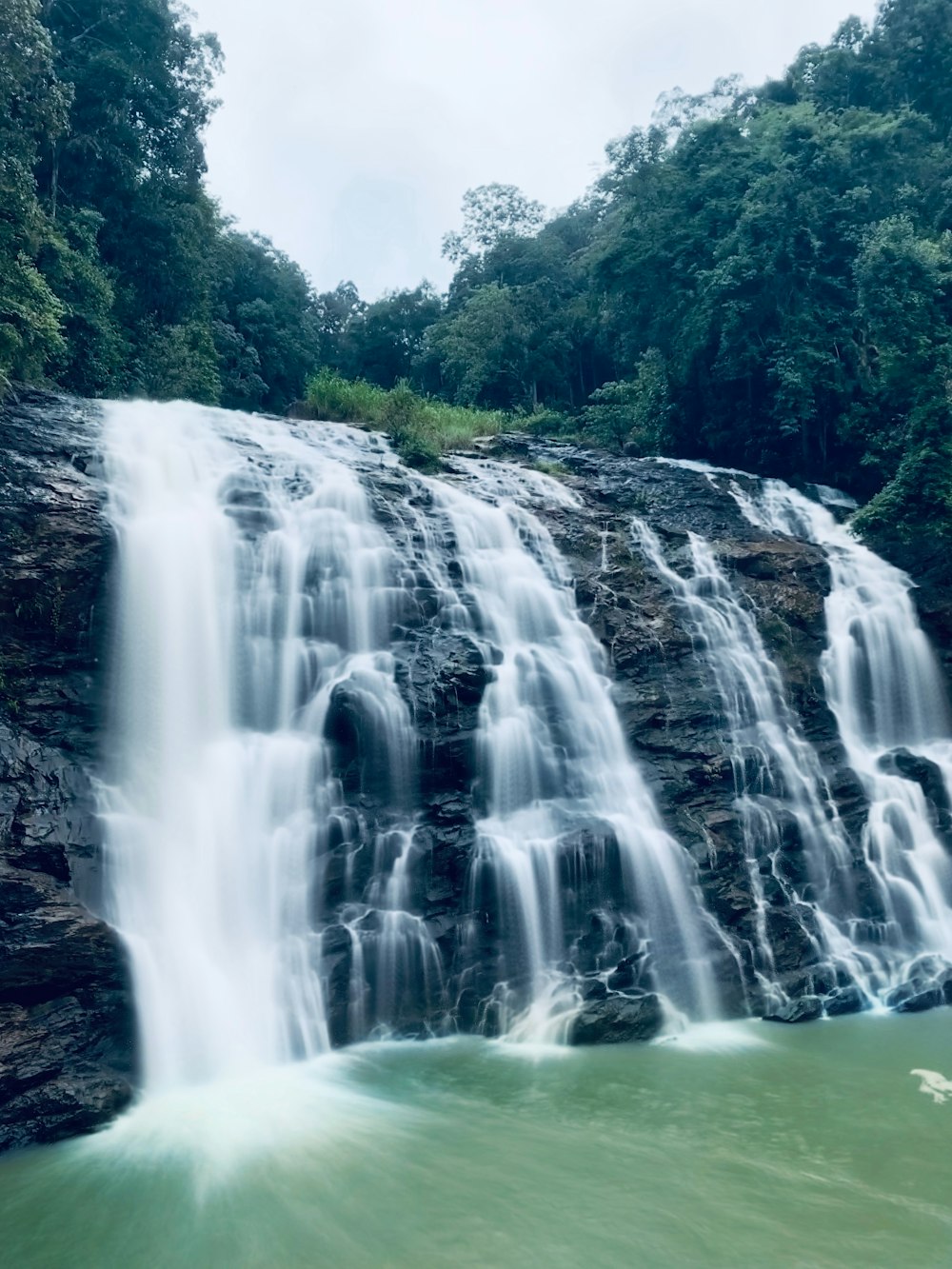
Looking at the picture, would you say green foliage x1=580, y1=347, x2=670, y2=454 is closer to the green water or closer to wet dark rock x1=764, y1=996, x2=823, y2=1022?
wet dark rock x1=764, y1=996, x2=823, y2=1022

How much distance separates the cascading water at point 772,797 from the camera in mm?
11875

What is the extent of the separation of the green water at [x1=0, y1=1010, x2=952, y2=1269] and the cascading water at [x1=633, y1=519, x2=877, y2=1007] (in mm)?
2208

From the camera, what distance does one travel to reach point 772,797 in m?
13.1

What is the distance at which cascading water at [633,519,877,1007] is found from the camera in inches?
468

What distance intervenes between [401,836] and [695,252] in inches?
723

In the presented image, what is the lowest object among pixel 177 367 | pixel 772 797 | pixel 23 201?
pixel 772 797

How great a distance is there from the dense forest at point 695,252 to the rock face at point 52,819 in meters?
5.05

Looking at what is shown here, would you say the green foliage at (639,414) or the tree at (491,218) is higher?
the tree at (491,218)

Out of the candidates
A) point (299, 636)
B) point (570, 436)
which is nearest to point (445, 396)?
point (570, 436)

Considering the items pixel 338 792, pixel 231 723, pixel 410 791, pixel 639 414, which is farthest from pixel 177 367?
pixel 410 791

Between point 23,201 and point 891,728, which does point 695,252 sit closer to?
point 891,728

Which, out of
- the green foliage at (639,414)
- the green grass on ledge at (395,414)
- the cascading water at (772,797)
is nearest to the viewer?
the cascading water at (772,797)

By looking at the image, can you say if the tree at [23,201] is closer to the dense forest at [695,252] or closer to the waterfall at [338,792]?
the dense forest at [695,252]

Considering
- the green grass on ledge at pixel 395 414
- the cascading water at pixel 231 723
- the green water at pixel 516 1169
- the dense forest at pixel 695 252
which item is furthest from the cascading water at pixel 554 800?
the dense forest at pixel 695 252
